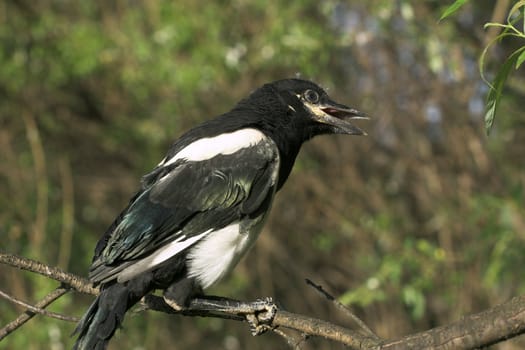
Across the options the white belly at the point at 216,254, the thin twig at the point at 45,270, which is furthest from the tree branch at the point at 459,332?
the thin twig at the point at 45,270

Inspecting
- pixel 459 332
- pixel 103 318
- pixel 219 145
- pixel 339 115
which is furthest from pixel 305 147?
pixel 459 332

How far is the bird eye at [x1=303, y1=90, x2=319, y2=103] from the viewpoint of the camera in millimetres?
3842

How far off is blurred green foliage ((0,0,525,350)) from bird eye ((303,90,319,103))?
1.65 meters

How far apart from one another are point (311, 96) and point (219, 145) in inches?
23.0

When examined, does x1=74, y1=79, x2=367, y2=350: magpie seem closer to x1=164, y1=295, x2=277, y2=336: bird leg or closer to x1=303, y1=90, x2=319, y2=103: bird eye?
x1=164, y1=295, x2=277, y2=336: bird leg

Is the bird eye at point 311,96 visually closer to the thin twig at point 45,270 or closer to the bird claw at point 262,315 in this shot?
the bird claw at point 262,315

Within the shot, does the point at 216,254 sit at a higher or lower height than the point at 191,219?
lower

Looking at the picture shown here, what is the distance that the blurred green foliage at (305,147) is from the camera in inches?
235

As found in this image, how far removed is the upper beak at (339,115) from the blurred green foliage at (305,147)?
5.33 ft

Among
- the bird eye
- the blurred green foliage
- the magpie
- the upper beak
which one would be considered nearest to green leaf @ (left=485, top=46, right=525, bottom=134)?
the magpie

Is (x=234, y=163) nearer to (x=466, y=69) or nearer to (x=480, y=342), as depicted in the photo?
(x=480, y=342)

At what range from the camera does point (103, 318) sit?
296 cm

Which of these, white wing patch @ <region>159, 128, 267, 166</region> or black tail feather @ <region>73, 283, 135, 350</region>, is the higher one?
white wing patch @ <region>159, 128, 267, 166</region>

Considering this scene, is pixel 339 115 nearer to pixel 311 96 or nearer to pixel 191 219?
pixel 311 96
